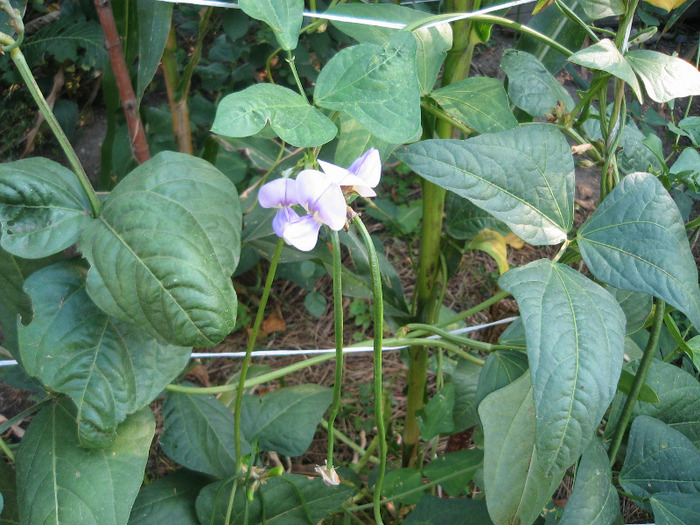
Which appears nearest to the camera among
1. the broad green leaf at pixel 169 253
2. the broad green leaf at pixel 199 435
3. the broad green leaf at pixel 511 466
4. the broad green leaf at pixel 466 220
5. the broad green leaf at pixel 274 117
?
the broad green leaf at pixel 274 117

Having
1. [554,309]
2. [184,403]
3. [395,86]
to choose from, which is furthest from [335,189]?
[184,403]

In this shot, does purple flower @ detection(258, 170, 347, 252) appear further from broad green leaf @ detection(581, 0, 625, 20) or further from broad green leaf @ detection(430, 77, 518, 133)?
broad green leaf @ detection(581, 0, 625, 20)

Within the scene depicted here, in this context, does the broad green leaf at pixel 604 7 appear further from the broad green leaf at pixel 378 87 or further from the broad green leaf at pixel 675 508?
the broad green leaf at pixel 675 508

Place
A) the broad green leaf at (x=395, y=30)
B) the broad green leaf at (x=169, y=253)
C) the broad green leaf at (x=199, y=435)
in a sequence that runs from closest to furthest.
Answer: the broad green leaf at (x=169, y=253) < the broad green leaf at (x=395, y=30) < the broad green leaf at (x=199, y=435)

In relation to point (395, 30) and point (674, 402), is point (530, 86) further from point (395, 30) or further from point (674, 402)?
point (674, 402)

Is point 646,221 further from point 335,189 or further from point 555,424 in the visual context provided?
point 335,189

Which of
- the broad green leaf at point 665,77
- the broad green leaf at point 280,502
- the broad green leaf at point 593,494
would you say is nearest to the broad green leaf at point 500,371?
the broad green leaf at point 593,494

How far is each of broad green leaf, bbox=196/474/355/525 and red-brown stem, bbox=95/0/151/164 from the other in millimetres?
649

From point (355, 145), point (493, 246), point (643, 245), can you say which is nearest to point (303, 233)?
point (355, 145)

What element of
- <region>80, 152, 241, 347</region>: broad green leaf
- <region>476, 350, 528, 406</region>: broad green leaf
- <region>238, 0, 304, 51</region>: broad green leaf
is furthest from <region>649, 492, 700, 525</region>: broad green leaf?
<region>238, 0, 304, 51</region>: broad green leaf

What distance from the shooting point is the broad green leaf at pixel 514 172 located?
64 centimetres

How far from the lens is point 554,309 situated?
60 centimetres

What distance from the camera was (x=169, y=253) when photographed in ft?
1.92

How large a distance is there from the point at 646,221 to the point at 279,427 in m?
0.67
